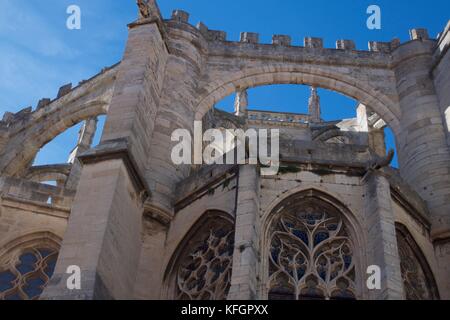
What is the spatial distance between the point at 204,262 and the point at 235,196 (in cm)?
110

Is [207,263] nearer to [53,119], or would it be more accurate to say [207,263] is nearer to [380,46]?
[53,119]

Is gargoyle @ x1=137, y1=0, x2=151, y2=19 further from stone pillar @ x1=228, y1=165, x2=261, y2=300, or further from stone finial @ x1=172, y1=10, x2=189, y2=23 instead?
stone pillar @ x1=228, y1=165, x2=261, y2=300

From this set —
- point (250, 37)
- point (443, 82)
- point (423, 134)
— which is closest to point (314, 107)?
point (250, 37)

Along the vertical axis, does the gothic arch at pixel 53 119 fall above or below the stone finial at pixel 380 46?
below

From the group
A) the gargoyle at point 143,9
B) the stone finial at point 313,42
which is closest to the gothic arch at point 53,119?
the gargoyle at point 143,9

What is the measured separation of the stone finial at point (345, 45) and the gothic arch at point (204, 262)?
6.09 meters

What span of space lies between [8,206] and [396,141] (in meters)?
7.28

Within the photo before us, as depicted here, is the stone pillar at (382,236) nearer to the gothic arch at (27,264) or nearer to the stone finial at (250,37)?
the gothic arch at (27,264)

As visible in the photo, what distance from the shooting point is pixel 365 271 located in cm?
934

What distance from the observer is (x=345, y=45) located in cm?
1510

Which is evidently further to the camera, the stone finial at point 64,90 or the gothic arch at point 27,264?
the stone finial at point 64,90

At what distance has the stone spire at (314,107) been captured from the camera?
2364 cm
